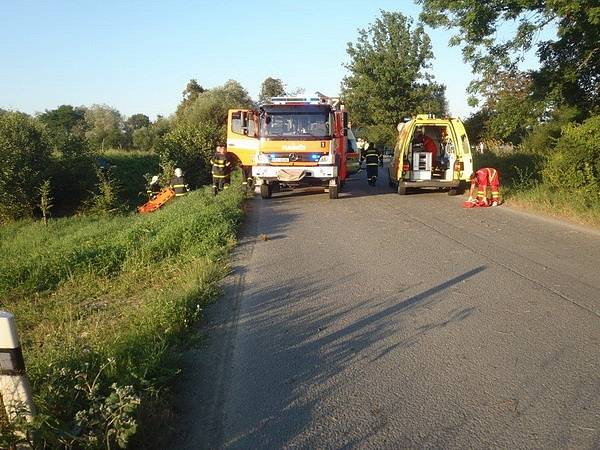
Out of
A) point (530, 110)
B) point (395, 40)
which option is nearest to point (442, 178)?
point (530, 110)

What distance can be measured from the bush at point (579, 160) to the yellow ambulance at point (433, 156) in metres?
3.14

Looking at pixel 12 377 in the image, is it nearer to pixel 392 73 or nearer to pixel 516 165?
pixel 516 165

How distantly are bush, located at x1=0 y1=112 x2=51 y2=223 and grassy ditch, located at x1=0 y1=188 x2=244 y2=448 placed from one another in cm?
990

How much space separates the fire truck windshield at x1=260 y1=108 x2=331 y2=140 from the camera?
15.4 metres

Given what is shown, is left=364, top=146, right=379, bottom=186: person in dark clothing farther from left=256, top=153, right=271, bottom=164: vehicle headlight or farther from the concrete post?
the concrete post

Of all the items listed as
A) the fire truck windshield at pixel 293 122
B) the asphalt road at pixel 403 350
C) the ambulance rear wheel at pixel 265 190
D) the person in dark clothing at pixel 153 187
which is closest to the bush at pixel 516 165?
the fire truck windshield at pixel 293 122

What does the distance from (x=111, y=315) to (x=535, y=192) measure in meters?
10.5

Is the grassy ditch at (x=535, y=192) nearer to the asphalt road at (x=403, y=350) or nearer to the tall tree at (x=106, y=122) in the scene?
the asphalt road at (x=403, y=350)

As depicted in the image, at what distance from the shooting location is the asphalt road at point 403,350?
11.1 ft

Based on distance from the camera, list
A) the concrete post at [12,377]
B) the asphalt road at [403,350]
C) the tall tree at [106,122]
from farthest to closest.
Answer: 1. the tall tree at [106,122]
2. the asphalt road at [403,350]
3. the concrete post at [12,377]

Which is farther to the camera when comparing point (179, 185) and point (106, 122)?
point (106, 122)

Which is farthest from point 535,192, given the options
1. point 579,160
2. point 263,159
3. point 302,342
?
point 302,342

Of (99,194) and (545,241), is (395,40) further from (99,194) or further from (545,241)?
(545,241)

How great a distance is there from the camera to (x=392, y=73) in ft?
105
